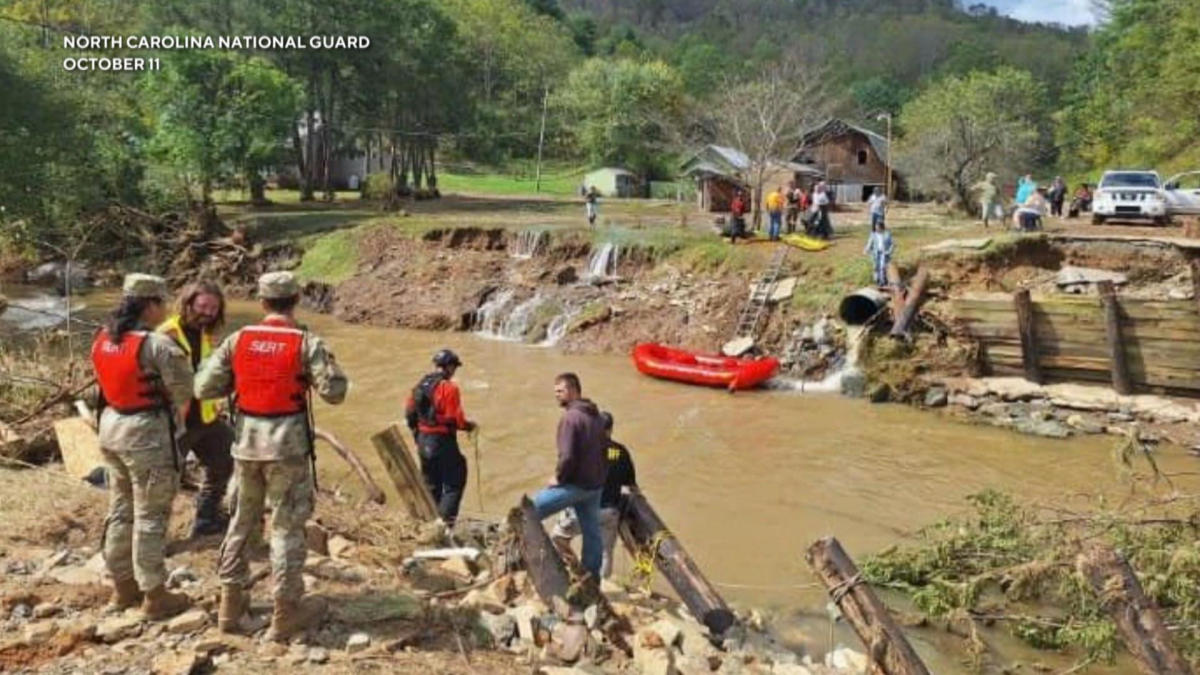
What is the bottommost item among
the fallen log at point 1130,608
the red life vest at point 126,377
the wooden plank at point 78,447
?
the wooden plank at point 78,447

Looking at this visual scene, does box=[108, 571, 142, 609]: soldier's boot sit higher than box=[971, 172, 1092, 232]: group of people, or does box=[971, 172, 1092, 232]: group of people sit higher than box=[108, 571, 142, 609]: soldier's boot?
box=[971, 172, 1092, 232]: group of people

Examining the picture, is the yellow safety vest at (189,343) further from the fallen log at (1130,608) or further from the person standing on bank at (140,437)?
the fallen log at (1130,608)

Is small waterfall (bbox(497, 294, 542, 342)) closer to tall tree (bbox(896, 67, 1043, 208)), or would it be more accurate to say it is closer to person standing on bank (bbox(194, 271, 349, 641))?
person standing on bank (bbox(194, 271, 349, 641))

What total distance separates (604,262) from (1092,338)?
40.7 ft

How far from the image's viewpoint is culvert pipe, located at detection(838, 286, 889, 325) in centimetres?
1830

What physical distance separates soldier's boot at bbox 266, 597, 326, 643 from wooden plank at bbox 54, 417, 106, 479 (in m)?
3.82

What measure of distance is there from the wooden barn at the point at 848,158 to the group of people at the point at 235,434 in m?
49.5

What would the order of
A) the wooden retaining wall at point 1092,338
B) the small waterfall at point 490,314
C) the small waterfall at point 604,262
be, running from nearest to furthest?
the wooden retaining wall at point 1092,338
the small waterfall at point 490,314
the small waterfall at point 604,262

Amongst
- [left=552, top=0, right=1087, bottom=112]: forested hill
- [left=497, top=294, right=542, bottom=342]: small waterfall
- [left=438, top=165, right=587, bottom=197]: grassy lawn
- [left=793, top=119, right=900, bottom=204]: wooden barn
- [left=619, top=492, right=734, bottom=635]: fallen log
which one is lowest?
[left=497, top=294, right=542, bottom=342]: small waterfall

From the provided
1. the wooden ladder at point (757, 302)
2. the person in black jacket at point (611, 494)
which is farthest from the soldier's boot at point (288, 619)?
the wooden ladder at point (757, 302)

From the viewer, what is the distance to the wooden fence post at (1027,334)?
1622 cm

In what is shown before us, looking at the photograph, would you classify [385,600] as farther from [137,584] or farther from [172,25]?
[172,25]

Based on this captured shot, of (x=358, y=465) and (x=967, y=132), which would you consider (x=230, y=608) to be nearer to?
(x=358, y=465)

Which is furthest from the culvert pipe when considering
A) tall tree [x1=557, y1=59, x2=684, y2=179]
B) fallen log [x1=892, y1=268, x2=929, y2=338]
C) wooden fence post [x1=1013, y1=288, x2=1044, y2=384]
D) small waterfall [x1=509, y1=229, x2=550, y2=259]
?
tall tree [x1=557, y1=59, x2=684, y2=179]
